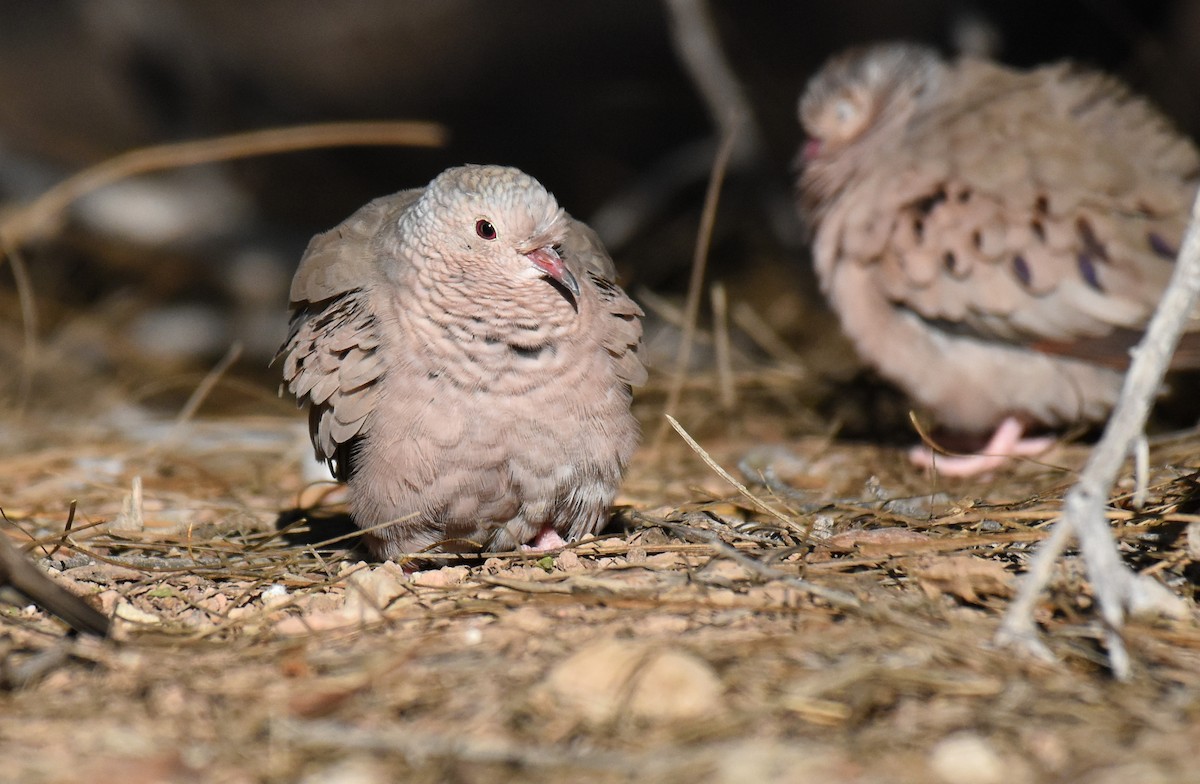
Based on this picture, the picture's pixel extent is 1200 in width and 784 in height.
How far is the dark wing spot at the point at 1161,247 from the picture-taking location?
145 inches

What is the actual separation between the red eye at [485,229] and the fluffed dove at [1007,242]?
160 cm

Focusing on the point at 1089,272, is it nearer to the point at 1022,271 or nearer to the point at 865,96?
the point at 1022,271

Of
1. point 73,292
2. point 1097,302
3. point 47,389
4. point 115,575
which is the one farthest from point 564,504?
point 73,292

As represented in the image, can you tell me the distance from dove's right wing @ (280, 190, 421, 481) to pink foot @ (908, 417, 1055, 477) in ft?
6.24

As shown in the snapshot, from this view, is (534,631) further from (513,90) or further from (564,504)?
(513,90)

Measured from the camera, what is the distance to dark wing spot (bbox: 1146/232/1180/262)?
3.69 meters

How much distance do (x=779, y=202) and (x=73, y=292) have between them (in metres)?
3.58

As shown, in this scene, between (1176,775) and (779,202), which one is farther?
(779,202)

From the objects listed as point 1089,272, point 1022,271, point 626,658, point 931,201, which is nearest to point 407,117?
point 931,201

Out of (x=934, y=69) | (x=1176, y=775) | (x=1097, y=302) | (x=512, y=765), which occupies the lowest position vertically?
(x=1176, y=775)

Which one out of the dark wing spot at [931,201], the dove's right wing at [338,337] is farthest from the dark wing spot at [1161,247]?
the dove's right wing at [338,337]

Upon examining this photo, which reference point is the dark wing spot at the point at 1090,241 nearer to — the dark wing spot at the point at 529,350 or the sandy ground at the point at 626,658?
the sandy ground at the point at 626,658

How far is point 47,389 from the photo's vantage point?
514 centimetres

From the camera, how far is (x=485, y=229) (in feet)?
9.12
